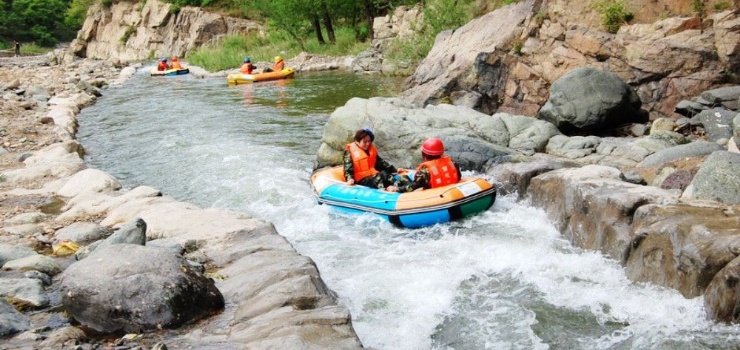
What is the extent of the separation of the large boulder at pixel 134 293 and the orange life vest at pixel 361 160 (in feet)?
15.0

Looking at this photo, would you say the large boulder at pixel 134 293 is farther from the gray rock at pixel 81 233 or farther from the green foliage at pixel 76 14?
the green foliage at pixel 76 14

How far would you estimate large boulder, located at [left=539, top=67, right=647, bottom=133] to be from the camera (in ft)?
36.0

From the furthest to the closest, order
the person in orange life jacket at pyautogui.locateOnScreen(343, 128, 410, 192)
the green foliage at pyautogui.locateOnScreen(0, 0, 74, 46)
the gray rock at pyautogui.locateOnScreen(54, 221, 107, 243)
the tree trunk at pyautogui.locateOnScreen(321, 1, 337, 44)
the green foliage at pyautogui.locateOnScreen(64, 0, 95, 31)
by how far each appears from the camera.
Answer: the green foliage at pyautogui.locateOnScreen(64, 0, 95, 31) < the green foliage at pyautogui.locateOnScreen(0, 0, 74, 46) < the tree trunk at pyautogui.locateOnScreen(321, 1, 337, 44) < the person in orange life jacket at pyautogui.locateOnScreen(343, 128, 410, 192) < the gray rock at pyautogui.locateOnScreen(54, 221, 107, 243)

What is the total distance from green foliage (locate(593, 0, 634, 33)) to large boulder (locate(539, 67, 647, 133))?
1739mm

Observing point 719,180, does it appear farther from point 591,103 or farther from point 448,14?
point 448,14

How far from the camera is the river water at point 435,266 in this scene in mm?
5109

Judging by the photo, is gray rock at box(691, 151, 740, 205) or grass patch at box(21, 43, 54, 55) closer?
gray rock at box(691, 151, 740, 205)

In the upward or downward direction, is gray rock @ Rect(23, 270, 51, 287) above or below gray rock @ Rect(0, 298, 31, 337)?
below

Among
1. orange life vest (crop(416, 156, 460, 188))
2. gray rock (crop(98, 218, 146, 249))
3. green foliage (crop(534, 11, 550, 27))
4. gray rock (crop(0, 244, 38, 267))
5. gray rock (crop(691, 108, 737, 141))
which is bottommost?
gray rock (crop(0, 244, 38, 267))

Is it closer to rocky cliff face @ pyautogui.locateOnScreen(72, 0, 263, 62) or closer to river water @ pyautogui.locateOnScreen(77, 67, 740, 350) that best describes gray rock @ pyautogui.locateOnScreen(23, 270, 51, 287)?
river water @ pyautogui.locateOnScreen(77, 67, 740, 350)

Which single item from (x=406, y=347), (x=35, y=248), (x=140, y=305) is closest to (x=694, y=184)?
(x=406, y=347)

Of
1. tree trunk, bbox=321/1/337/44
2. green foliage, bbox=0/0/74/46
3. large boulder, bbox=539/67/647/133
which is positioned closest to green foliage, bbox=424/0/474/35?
large boulder, bbox=539/67/647/133

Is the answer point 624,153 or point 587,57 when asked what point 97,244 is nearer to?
point 624,153

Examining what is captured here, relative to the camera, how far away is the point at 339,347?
416 cm
